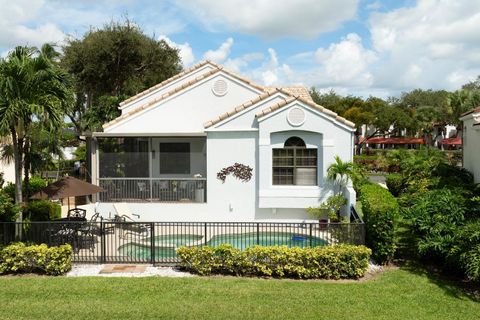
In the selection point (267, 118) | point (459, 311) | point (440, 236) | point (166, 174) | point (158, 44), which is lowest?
point (459, 311)

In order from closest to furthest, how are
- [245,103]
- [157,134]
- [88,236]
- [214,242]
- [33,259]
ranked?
1. [33,259]
2. [88,236]
3. [214,242]
4. [245,103]
5. [157,134]

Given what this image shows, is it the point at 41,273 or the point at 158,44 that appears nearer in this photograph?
the point at 41,273

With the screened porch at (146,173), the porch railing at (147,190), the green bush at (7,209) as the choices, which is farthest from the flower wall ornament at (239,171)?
the green bush at (7,209)

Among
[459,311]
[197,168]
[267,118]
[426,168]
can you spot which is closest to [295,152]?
[267,118]

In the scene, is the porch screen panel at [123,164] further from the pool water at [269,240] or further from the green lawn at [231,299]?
the green lawn at [231,299]

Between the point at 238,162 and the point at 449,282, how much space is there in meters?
9.25

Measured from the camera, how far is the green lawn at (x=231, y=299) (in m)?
8.64

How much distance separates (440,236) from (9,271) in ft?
37.5

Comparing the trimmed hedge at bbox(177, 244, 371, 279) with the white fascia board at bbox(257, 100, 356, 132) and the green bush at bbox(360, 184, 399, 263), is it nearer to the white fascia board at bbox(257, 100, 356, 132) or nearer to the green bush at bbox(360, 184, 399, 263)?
the green bush at bbox(360, 184, 399, 263)

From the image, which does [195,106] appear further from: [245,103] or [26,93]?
[26,93]

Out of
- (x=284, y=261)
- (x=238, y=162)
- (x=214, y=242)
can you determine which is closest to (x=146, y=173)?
(x=238, y=162)

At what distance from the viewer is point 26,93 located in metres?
11.7

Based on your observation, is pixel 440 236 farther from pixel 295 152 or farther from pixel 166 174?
pixel 166 174

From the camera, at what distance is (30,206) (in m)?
17.2
